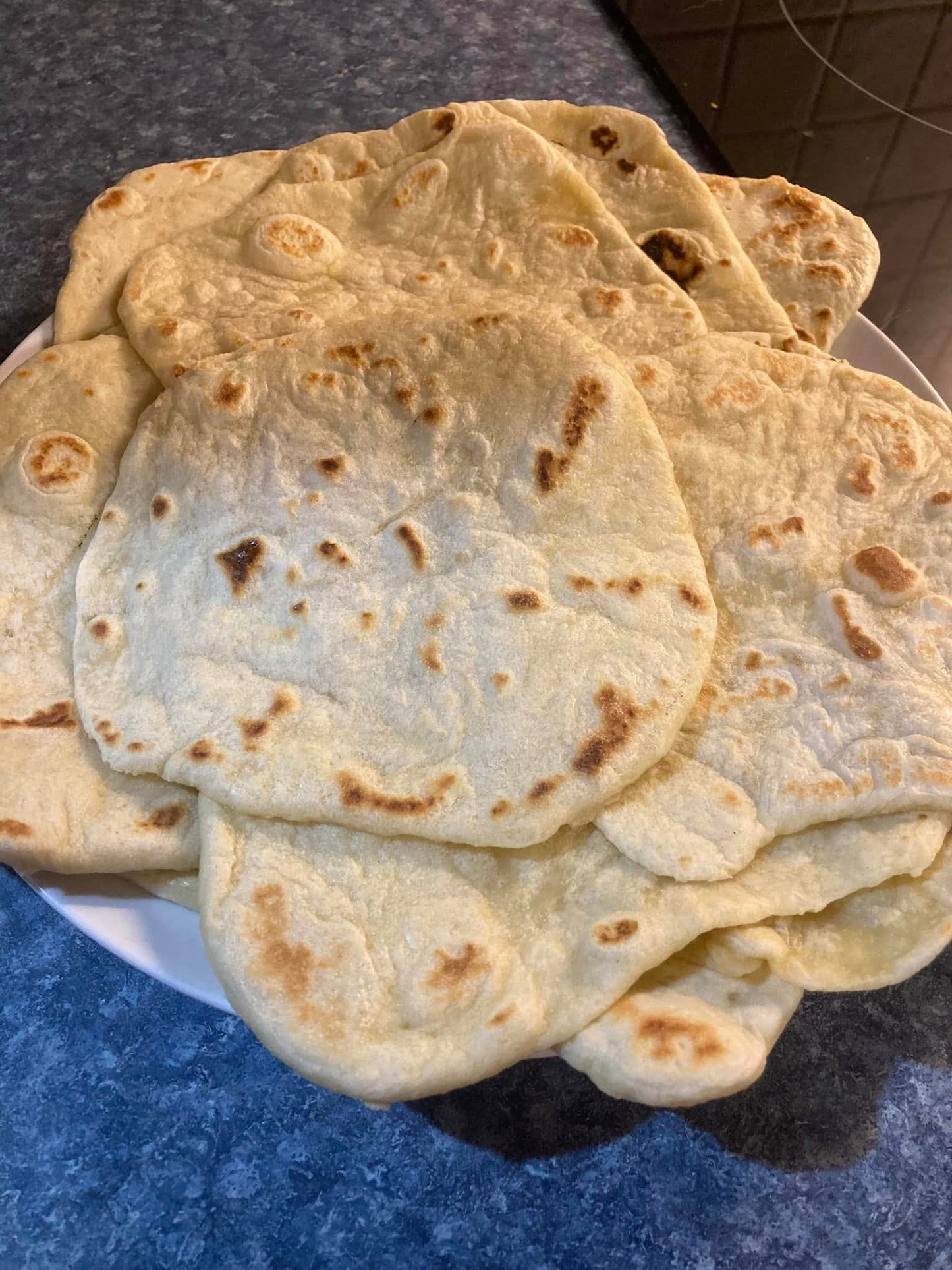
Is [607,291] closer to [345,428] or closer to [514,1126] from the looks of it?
[345,428]

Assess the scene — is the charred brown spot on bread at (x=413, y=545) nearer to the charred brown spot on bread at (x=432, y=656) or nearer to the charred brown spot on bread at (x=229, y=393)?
the charred brown spot on bread at (x=432, y=656)

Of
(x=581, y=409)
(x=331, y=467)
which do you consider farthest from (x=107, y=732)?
(x=581, y=409)

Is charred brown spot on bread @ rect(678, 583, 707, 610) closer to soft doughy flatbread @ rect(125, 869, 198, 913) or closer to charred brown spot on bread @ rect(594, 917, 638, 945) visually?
charred brown spot on bread @ rect(594, 917, 638, 945)

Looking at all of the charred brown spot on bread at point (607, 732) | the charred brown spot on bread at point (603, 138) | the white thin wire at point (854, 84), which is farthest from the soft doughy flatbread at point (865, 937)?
the white thin wire at point (854, 84)

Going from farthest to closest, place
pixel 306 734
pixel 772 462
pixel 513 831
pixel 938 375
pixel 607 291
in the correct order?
pixel 938 375 < pixel 607 291 < pixel 772 462 < pixel 306 734 < pixel 513 831

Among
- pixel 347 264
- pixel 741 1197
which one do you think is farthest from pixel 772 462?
pixel 741 1197

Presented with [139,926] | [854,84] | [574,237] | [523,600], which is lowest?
[139,926]

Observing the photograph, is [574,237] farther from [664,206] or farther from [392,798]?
[392,798]

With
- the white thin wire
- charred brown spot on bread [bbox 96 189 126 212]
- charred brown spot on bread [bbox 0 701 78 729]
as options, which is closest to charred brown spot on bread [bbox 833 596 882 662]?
charred brown spot on bread [bbox 0 701 78 729]
